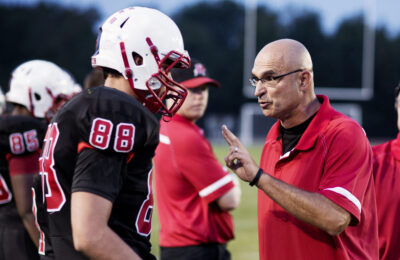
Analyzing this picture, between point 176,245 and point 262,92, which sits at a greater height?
point 262,92

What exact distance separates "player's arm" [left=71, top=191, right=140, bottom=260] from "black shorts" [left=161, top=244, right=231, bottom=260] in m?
1.97

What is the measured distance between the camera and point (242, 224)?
9.95m

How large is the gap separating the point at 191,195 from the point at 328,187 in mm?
1557

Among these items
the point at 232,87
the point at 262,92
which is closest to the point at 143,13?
the point at 262,92

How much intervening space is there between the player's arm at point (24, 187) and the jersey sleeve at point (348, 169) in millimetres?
1646

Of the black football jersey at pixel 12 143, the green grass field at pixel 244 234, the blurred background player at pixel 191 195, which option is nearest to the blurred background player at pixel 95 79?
the blurred background player at pixel 191 195

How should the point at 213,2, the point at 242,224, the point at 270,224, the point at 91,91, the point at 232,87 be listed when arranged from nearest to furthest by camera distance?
the point at 91,91, the point at 270,224, the point at 242,224, the point at 232,87, the point at 213,2

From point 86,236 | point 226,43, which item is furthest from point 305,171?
point 226,43

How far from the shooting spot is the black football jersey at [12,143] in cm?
337

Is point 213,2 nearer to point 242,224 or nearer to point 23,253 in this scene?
point 242,224

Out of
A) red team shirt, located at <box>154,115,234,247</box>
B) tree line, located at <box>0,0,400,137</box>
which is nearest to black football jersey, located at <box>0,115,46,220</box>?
red team shirt, located at <box>154,115,234,247</box>

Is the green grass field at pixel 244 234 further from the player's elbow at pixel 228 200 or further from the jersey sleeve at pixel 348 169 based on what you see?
the jersey sleeve at pixel 348 169

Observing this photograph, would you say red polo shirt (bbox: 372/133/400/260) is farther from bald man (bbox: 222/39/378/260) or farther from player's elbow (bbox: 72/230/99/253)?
player's elbow (bbox: 72/230/99/253)

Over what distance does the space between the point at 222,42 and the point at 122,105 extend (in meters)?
37.4
